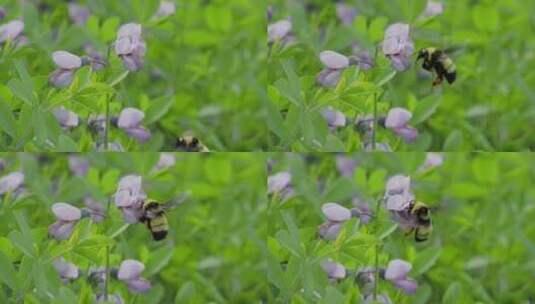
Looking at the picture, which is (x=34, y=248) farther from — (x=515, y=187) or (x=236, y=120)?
(x=515, y=187)

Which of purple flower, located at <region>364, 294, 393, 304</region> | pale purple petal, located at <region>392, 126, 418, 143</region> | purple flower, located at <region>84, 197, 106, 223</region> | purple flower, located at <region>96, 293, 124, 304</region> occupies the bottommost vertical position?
purple flower, located at <region>364, 294, 393, 304</region>

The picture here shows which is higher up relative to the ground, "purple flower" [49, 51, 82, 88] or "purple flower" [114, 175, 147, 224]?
"purple flower" [49, 51, 82, 88]

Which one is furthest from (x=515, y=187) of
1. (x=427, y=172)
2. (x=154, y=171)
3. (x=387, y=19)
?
(x=154, y=171)

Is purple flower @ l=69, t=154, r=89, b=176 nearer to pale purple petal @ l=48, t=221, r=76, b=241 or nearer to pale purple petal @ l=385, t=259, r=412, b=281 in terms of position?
pale purple petal @ l=48, t=221, r=76, b=241

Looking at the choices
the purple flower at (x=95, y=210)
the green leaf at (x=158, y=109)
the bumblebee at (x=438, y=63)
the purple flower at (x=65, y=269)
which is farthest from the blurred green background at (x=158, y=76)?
the bumblebee at (x=438, y=63)

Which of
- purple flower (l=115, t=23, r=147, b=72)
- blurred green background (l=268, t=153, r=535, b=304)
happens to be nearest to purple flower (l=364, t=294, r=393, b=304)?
blurred green background (l=268, t=153, r=535, b=304)
